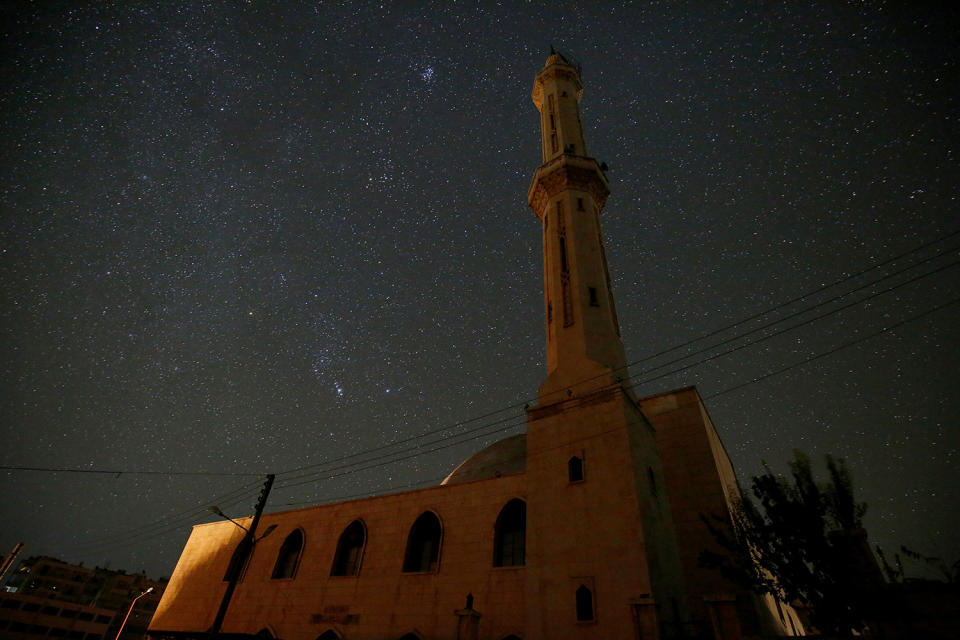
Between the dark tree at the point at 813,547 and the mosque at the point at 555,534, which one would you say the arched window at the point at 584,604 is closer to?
the mosque at the point at 555,534

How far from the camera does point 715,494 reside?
1708 cm

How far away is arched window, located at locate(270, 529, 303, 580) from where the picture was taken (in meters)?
21.4

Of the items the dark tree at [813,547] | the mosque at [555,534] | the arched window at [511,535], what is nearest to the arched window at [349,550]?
the mosque at [555,534]

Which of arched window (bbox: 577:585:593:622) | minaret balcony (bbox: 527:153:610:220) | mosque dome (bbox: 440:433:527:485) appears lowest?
arched window (bbox: 577:585:593:622)

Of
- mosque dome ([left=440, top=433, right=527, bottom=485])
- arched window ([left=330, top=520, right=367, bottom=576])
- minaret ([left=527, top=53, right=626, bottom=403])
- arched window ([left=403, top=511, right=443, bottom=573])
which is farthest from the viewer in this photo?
mosque dome ([left=440, top=433, right=527, bottom=485])

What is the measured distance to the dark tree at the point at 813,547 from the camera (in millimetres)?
10633

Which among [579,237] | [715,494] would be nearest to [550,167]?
[579,237]

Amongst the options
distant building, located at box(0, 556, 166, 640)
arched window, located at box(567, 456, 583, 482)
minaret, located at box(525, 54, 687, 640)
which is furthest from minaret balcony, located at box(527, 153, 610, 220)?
distant building, located at box(0, 556, 166, 640)

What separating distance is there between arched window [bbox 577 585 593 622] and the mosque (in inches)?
1.5

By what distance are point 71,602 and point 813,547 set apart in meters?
91.8

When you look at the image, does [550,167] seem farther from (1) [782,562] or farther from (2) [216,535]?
(2) [216,535]

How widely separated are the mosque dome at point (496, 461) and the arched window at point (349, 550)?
483cm

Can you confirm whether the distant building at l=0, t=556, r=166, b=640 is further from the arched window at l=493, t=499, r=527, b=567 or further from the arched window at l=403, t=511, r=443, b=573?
the arched window at l=493, t=499, r=527, b=567

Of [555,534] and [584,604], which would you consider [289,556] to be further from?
[584,604]
